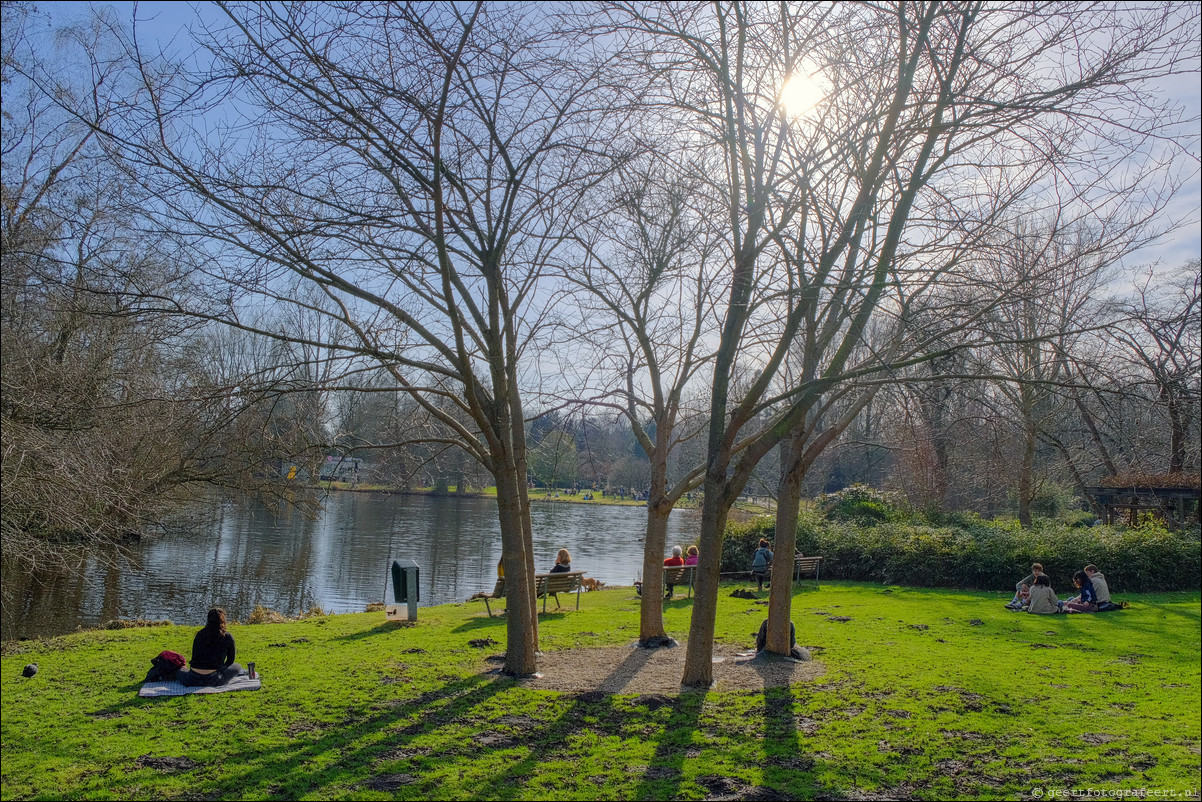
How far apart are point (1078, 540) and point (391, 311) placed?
17658 millimetres

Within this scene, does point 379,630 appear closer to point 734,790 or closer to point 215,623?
point 215,623

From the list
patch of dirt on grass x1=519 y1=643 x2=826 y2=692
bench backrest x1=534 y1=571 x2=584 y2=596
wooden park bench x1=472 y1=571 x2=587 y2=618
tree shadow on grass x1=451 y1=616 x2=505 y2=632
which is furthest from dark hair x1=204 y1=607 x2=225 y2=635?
bench backrest x1=534 y1=571 x2=584 y2=596

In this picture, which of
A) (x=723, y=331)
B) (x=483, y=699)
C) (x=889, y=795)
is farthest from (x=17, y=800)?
(x=723, y=331)

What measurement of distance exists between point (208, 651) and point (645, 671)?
499 centimetres

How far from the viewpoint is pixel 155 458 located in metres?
17.7

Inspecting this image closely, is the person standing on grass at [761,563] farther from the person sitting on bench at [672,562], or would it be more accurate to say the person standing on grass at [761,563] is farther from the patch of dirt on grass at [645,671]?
the patch of dirt on grass at [645,671]

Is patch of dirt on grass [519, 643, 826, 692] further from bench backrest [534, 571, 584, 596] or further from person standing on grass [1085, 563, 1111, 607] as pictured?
person standing on grass [1085, 563, 1111, 607]

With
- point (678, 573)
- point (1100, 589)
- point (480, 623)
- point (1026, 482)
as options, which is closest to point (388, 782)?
point (480, 623)

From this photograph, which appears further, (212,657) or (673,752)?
(212,657)

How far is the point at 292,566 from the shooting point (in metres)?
25.3

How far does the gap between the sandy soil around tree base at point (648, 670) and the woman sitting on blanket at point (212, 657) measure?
Answer: 3.31 metres

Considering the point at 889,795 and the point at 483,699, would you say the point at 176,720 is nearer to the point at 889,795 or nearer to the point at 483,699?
the point at 483,699

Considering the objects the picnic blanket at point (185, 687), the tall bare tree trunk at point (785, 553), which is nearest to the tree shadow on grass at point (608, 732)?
the tall bare tree trunk at point (785, 553)

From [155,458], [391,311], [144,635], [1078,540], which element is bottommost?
[144,635]
